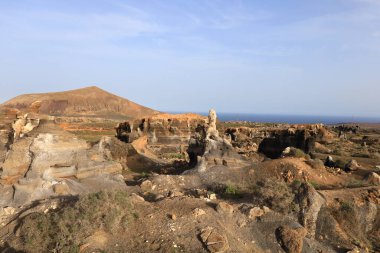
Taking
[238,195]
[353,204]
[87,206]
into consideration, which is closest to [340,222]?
[353,204]

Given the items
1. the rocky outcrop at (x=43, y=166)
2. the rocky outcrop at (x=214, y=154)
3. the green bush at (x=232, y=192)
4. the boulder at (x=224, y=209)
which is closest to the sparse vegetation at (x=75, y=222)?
the boulder at (x=224, y=209)

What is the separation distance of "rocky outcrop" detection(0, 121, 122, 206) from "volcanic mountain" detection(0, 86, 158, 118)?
80.8m

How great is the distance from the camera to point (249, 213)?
10391 mm

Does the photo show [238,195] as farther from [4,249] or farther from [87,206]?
[4,249]

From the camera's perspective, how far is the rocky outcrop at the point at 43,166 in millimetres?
12297

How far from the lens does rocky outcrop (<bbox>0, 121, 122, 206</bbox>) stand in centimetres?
1230

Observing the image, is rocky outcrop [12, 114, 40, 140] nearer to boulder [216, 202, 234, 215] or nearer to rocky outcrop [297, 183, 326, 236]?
boulder [216, 202, 234, 215]

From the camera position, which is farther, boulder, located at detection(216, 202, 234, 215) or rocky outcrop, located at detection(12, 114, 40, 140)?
rocky outcrop, located at detection(12, 114, 40, 140)

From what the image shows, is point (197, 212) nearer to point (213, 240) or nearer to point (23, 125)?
point (213, 240)

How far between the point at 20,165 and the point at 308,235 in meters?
9.45

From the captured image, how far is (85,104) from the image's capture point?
106 metres

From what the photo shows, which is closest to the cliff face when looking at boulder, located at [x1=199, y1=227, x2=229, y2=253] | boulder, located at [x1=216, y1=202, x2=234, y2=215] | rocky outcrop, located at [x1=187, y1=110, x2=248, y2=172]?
rocky outcrop, located at [x1=187, y1=110, x2=248, y2=172]

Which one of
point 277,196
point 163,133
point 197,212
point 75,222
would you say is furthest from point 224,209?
point 163,133

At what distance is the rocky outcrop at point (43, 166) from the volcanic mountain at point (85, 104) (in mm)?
80830
